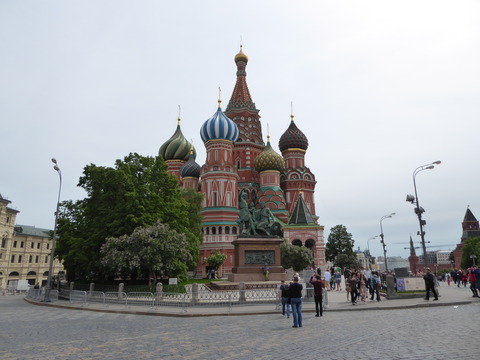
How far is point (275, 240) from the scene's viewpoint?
1036 inches

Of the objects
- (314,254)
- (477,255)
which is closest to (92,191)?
(314,254)

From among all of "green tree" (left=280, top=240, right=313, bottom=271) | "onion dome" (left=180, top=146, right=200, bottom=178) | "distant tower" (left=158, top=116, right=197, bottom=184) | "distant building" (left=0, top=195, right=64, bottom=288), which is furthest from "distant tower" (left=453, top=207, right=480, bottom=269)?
"distant building" (left=0, top=195, right=64, bottom=288)

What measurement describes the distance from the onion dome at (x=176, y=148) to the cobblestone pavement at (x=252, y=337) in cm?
5613

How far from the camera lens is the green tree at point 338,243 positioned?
67.8m

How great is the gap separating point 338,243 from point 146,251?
176ft

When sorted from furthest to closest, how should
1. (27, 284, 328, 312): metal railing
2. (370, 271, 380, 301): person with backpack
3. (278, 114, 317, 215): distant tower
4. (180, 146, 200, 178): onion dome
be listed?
(278, 114, 317, 215): distant tower < (180, 146, 200, 178): onion dome < (370, 271, 380, 301): person with backpack < (27, 284, 328, 312): metal railing

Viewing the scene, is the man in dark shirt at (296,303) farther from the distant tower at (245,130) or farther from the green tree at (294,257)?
the distant tower at (245,130)

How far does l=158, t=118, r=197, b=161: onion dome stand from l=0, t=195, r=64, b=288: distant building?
2691 centimetres

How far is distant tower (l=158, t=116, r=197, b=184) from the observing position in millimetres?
68875

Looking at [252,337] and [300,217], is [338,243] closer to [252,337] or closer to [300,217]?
[300,217]

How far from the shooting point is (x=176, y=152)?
6912 centimetres

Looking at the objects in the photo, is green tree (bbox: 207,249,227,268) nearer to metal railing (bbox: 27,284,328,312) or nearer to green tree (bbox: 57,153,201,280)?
green tree (bbox: 57,153,201,280)

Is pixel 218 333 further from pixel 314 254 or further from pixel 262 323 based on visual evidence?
pixel 314 254

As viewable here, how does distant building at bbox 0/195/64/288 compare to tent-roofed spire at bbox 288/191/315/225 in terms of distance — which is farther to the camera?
distant building at bbox 0/195/64/288
